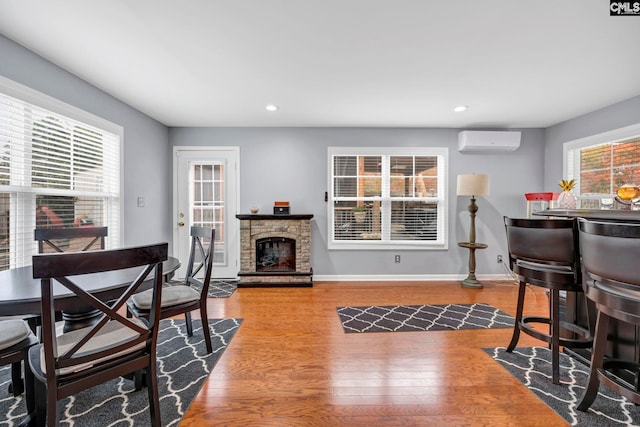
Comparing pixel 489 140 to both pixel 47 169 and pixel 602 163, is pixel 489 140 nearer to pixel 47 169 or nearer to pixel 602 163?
pixel 602 163

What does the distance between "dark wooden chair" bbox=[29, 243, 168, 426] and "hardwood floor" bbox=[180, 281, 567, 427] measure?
546mm

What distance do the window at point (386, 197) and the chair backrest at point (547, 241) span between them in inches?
98.8

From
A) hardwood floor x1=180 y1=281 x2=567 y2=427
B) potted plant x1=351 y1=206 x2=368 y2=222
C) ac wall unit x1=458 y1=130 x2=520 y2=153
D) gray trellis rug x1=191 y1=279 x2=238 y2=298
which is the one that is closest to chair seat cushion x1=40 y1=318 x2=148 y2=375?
hardwood floor x1=180 y1=281 x2=567 y2=427

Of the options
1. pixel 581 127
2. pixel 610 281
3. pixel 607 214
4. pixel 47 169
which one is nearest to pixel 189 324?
pixel 47 169

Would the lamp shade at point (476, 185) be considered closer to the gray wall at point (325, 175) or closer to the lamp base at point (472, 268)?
the gray wall at point (325, 175)

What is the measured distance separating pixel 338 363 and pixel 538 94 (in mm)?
3528

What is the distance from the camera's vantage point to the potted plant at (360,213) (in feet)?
14.9

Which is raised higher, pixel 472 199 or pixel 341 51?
pixel 341 51

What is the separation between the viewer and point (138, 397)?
1.75 metres

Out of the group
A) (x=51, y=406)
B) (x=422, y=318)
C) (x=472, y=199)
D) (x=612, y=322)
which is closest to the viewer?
(x=51, y=406)

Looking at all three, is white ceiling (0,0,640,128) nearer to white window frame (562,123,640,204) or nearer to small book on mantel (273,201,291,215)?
white window frame (562,123,640,204)

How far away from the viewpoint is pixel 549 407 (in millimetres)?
1668

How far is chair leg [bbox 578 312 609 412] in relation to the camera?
60.5 inches

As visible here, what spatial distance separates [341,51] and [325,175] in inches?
90.6
